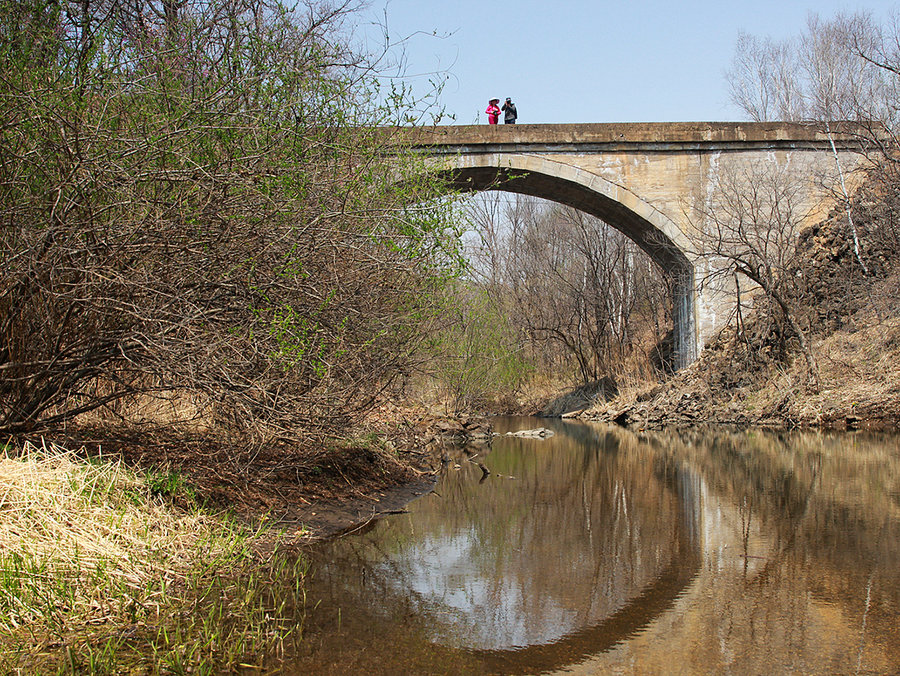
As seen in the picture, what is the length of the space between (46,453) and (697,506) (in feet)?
15.6

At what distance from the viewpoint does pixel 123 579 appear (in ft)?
11.8

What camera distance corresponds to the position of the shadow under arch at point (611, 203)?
1762 centimetres

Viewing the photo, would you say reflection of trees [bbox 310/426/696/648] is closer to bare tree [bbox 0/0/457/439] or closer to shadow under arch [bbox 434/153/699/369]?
bare tree [bbox 0/0/457/439]

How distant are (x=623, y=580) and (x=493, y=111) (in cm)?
1532

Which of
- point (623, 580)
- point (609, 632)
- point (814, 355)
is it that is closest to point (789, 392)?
point (814, 355)

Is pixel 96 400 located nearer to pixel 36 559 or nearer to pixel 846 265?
A: pixel 36 559

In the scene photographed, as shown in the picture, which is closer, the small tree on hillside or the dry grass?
the dry grass

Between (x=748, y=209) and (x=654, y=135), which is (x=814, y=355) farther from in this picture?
(x=654, y=135)

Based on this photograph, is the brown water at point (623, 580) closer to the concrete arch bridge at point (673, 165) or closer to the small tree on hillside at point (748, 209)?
the small tree on hillside at point (748, 209)

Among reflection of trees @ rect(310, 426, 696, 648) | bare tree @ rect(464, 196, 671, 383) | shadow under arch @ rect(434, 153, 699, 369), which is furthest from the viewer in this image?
bare tree @ rect(464, 196, 671, 383)

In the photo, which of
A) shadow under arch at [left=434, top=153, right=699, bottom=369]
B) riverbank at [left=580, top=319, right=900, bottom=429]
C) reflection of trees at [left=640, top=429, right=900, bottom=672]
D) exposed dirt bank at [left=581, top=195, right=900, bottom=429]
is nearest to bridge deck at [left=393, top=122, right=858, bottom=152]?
shadow under arch at [left=434, top=153, right=699, bottom=369]

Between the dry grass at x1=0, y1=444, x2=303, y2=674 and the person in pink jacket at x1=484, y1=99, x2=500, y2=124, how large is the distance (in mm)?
14924

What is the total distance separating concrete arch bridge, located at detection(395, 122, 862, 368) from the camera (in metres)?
17.7

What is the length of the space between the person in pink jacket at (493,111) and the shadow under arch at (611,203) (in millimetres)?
1267
